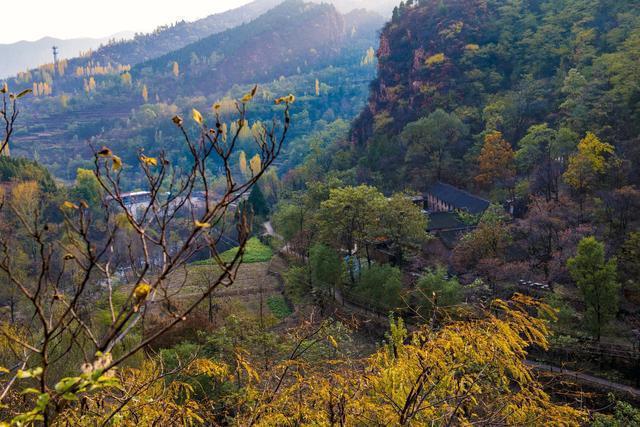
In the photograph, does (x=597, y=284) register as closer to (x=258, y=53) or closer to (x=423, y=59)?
(x=423, y=59)

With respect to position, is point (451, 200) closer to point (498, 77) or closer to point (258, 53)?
point (498, 77)

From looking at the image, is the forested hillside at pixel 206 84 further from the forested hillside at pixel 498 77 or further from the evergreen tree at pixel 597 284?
the evergreen tree at pixel 597 284

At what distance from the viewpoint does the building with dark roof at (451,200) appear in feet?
85.5

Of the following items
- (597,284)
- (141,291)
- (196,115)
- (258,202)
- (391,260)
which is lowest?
(258,202)

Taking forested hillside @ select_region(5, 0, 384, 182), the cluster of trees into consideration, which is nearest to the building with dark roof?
the cluster of trees

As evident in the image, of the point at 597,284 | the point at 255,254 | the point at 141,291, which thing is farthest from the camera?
the point at 255,254

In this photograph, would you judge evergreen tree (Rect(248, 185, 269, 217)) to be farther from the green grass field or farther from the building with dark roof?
the building with dark roof

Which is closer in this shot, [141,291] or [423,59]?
[141,291]

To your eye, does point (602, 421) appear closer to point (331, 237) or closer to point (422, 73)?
point (331, 237)

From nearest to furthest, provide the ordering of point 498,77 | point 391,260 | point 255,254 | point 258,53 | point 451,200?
1. point 391,260
2. point 451,200
3. point 255,254
4. point 498,77
5. point 258,53

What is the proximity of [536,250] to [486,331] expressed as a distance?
15459 millimetres

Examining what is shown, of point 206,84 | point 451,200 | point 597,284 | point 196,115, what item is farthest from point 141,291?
point 206,84

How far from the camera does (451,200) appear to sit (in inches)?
1103

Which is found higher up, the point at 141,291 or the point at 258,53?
the point at 258,53
